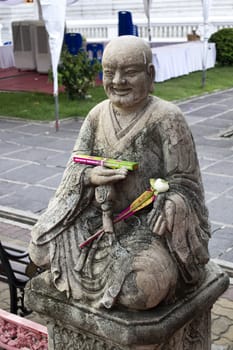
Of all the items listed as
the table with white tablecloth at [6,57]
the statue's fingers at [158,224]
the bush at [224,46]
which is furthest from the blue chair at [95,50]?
the statue's fingers at [158,224]

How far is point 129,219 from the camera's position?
300cm

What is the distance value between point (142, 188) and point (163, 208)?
0.20 metres

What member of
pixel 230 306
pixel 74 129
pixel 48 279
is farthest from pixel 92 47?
pixel 48 279

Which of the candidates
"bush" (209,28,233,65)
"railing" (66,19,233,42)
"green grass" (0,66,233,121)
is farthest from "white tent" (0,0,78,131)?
"railing" (66,19,233,42)

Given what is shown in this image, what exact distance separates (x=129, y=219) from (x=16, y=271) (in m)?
1.53

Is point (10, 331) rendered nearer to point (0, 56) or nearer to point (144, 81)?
point (144, 81)

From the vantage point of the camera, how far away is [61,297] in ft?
9.93

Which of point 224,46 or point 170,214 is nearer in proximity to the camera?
point 170,214

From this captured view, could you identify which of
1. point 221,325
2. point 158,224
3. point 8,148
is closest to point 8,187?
point 8,148

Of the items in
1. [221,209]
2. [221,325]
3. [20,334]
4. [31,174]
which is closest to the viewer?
[20,334]

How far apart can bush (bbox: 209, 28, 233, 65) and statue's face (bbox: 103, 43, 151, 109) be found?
15611mm

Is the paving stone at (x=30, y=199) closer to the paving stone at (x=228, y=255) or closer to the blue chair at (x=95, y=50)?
the paving stone at (x=228, y=255)

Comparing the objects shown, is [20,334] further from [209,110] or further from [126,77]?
[209,110]

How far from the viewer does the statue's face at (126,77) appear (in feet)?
9.34
